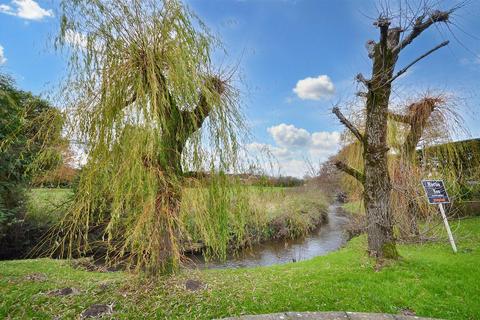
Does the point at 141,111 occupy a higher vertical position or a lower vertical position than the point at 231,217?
higher

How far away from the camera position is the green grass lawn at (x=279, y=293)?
322 cm

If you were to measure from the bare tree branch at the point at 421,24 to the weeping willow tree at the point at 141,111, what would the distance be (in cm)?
319

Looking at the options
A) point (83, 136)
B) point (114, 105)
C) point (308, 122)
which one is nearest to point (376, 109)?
point (308, 122)

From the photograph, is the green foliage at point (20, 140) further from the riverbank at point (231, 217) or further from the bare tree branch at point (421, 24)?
the bare tree branch at point (421, 24)

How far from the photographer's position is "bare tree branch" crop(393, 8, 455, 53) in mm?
4314

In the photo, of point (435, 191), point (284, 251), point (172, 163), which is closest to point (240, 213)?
point (172, 163)

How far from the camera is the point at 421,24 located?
14.8ft

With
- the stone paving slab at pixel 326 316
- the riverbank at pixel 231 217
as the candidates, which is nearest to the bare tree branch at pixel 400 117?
the riverbank at pixel 231 217

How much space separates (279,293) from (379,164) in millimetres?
2704

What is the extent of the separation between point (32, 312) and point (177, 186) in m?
2.14

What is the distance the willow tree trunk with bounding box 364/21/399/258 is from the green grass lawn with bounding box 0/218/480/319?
37 cm

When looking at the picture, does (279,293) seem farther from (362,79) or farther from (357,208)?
(357,208)

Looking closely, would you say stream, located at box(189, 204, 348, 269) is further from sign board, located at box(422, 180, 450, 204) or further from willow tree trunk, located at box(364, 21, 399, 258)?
sign board, located at box(422, 180, 450, 204)

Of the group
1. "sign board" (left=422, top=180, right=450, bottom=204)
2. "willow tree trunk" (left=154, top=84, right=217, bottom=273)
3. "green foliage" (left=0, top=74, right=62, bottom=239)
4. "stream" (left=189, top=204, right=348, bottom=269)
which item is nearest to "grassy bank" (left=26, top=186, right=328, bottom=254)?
"willow tree trunk" (left=154, top=84, right=217, bottom=273)
